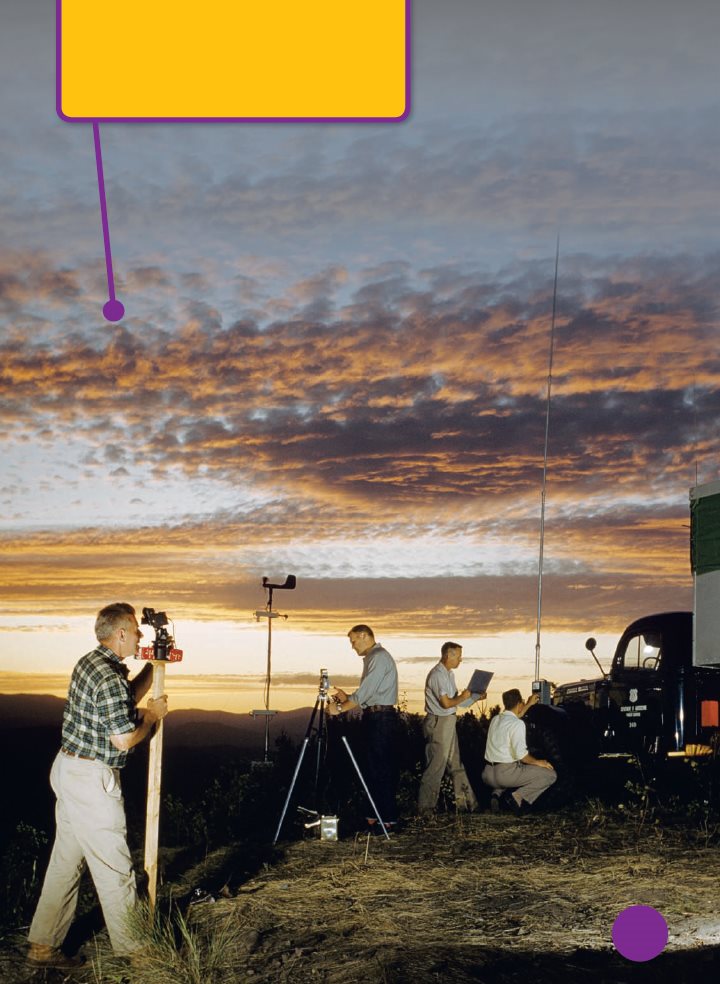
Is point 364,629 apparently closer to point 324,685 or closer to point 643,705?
point 324,685

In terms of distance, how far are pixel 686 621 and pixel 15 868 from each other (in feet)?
26.8

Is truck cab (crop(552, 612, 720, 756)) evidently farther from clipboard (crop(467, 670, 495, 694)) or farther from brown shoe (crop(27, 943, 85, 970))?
brown shoe (crop(27, 943, 85, 970))

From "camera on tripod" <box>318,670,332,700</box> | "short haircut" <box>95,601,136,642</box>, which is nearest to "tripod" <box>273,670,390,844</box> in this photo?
"camera on tripod" <box>318,670,332,700</box>

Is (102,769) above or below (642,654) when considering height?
below

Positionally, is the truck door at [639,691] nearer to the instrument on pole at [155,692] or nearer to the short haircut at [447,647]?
the short haircut at [447,647]

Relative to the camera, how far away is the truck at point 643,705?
12961 mm

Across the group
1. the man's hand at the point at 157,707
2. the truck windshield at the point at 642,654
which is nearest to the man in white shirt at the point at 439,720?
the truck windshield at the point at 642,654

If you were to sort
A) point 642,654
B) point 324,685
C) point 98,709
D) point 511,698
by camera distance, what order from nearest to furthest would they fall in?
point 98,709 < point 324,685 < point 511,698 < point 642,654

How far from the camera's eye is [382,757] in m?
10.3

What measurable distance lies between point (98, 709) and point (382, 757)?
4669 mm

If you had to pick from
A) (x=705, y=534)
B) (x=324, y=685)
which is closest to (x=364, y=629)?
(x=324, y=685)

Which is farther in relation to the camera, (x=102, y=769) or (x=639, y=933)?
(x=639, y=933)

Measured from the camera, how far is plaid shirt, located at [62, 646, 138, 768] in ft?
19.9

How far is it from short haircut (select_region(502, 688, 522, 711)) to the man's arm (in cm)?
613
